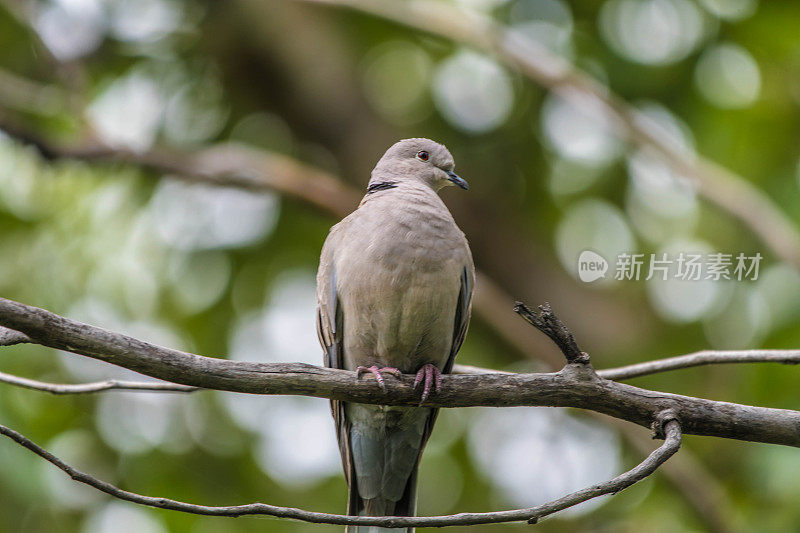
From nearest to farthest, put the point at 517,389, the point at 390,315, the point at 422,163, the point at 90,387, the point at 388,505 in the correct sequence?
the point at 517,389 → the point at 90,387 → the point at 390,315 → the point at 388,505 → the point at 422,163

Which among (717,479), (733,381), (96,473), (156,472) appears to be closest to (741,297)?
(733,381)

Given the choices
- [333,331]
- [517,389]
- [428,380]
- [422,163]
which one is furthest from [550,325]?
[422,163]

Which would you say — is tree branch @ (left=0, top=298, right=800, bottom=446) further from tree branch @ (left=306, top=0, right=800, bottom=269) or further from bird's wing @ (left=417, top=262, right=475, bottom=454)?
tree branch @ (left=306, top=0, right=800, bottom=269)

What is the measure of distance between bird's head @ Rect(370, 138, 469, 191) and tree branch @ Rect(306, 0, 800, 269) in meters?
1.76

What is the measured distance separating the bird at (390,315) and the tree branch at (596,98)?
2.38 m

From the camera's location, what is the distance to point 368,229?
390 centimetres

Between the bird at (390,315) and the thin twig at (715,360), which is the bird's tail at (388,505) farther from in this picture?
the thin twig at (715,360)

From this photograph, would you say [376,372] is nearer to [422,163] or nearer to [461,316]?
[461,316]

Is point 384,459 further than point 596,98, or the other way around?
point 596,98

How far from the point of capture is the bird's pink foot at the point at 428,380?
10.5 feet

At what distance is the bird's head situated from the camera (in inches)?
188

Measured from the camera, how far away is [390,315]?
3.75m

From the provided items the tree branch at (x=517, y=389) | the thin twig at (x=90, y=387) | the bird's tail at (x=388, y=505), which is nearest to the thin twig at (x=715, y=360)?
the tree branch at (x=517, y=389)

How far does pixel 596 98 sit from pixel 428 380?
138 inches
